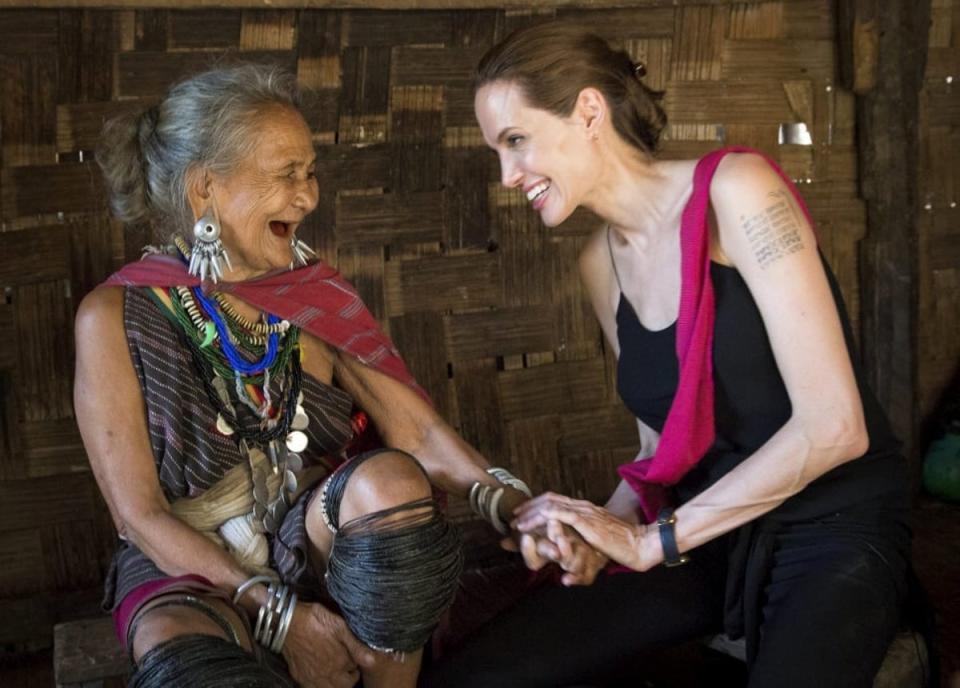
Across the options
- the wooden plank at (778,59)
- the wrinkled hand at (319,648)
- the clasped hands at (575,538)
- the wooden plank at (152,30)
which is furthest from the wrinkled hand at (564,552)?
the wooden plank at (778,59)

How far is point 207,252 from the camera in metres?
2.22

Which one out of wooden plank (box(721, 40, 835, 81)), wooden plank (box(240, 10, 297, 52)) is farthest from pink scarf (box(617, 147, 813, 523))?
wooden plank (box(721, 40, 835, 81))

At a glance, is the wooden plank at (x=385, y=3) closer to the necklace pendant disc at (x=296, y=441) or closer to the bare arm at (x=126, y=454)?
the bare arm at (x=126, y=454)

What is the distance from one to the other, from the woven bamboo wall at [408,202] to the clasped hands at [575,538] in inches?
39.7

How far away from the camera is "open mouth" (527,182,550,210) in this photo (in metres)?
2.27

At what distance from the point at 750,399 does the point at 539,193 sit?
552 millimetres

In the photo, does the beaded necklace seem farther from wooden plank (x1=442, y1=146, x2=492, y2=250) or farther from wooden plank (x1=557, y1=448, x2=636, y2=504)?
wooden plank (x1=557, y1=448, x2=636, y2=504)

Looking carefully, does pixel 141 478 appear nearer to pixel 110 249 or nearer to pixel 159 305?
pixel 159 305

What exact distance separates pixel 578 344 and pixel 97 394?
1.58m

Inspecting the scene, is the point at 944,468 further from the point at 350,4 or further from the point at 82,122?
the point at 82,122

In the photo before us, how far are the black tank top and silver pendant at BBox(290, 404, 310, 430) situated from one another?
2.20 feet

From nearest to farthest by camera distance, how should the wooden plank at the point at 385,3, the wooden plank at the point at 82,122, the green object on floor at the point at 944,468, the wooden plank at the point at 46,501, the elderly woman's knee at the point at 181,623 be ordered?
the elderly woman's knee at the point at 181,623
the wooden plank at the point at 385,3
the wooden plank at the point at 82,122
the wooden plank at the point at 46,501
the green object on floor at the point at 944,468

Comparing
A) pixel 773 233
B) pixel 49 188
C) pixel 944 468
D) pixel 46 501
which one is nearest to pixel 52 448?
pixel 46 501

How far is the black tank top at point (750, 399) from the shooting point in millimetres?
2131
